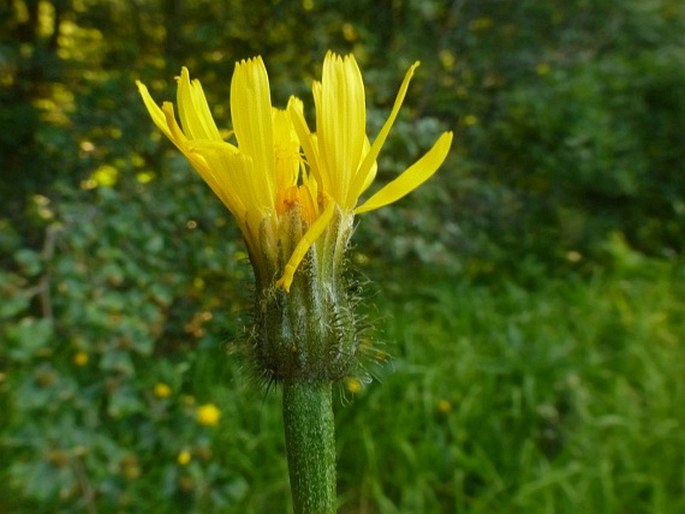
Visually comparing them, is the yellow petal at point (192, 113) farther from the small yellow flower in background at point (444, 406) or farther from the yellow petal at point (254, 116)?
the small yellow flower in background at point (444, 406)

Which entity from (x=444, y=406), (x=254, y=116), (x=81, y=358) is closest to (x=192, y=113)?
(x=254, y=116)

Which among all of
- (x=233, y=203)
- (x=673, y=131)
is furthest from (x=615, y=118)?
(x=233, y=203)

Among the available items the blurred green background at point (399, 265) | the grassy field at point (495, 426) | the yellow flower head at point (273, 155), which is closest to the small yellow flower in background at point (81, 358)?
the blurred green background at point (399, 265)

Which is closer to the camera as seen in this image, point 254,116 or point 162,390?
point 254,116

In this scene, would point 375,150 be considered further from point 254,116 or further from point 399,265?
point 399,265

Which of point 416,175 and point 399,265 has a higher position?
point 399,265
